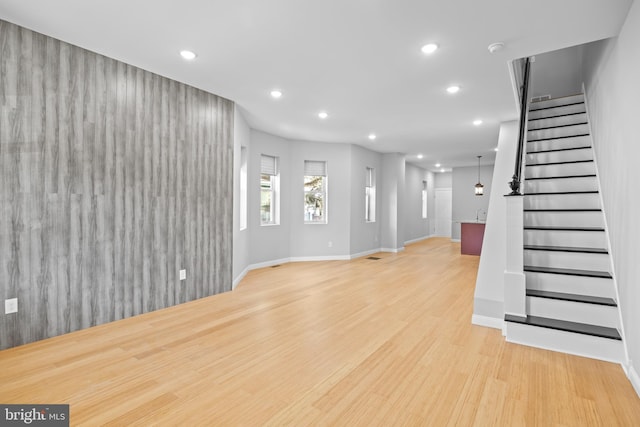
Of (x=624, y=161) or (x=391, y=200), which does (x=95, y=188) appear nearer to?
(x=624, y=161)

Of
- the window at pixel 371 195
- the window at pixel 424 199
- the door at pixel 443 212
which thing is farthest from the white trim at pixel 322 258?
the door at pixel 443 212

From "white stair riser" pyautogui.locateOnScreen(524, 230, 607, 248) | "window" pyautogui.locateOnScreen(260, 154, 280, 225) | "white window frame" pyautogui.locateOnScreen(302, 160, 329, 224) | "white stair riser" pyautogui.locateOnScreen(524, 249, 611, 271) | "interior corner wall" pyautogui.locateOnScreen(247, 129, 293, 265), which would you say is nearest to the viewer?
"white stair riser" pyautogui.locateOnScreen(524, 249, 611, 271)

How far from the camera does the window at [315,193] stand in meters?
7.28

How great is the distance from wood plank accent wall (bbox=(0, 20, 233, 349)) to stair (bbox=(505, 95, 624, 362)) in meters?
3.63

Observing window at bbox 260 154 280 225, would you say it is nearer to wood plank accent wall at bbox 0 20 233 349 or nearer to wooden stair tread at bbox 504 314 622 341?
wood plank accent wall at bbox 0 20 233 349

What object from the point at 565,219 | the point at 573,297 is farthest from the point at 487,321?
the point at 565,219

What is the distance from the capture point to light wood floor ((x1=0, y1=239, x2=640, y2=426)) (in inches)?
73.1

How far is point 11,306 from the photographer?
8.77ft

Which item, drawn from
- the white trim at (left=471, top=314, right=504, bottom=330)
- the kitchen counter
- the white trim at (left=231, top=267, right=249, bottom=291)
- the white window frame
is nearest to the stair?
the white trim at (left=471, top=314, right=504, bottom=330)

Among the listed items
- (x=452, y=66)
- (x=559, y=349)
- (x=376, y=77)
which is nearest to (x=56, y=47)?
(x=376, y=77)

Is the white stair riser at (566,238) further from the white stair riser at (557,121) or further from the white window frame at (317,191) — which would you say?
the white window frame at (317,191)

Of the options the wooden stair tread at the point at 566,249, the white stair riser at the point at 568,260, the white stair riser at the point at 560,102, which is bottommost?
the white stair riser at the point at 568,260

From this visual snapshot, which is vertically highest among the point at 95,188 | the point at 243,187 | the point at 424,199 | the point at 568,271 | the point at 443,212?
the point at 424,199

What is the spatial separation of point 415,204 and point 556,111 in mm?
6480
